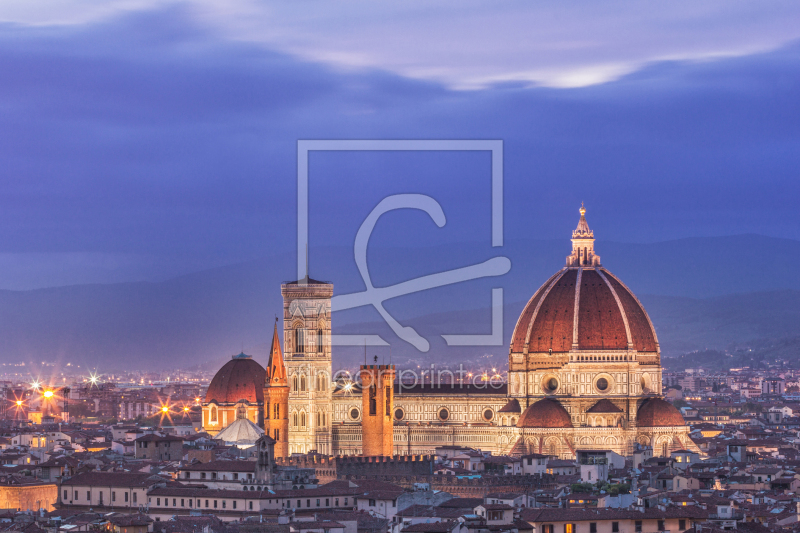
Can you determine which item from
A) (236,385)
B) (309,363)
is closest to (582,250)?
(309,363)

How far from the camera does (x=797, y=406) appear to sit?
19112cm

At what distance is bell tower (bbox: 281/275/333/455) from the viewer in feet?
384

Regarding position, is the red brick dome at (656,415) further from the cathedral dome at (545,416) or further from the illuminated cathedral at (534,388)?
the cathedral dome at (545,416)

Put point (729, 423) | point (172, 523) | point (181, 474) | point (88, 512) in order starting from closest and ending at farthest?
point (172, 523)
point (88, 512)
point (181, 474)
point (729, 423)

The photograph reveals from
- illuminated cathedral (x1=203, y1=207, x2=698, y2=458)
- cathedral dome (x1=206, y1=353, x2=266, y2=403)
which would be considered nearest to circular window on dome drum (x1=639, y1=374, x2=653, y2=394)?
illuminated cathedral (x1=203, y1=207, x2=698, y2=458)

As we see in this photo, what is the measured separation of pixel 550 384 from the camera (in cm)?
11781

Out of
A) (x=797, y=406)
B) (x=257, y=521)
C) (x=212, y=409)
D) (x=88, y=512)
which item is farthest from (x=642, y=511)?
(x=797, y=406)

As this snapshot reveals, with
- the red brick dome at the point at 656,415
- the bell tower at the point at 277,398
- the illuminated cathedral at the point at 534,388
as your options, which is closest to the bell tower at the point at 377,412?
the illuminated cathedral at the point at 534,388

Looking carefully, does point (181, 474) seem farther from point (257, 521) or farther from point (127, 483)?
point (257, 521)

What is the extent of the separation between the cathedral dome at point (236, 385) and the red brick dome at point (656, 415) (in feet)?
101

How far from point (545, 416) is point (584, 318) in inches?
283

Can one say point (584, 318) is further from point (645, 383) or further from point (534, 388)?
point (645, 383)

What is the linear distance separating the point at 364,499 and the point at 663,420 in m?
43.3

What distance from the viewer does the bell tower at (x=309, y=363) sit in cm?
11712
